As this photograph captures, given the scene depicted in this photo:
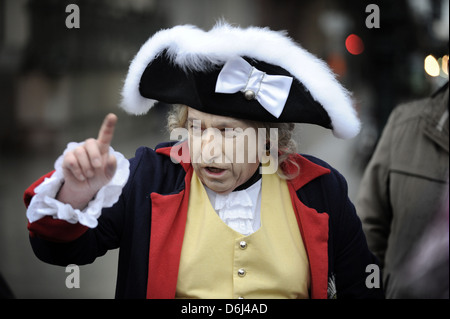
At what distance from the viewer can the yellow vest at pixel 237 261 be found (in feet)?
5.86

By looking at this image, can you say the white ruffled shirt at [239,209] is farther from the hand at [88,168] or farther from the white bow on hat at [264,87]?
the hand at [88,168]

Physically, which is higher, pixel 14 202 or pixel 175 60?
pixel 175 60

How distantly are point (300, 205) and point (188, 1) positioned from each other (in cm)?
1724

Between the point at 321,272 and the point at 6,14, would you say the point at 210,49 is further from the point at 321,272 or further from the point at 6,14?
the point at 6,14

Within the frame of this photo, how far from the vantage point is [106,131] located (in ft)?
4.86

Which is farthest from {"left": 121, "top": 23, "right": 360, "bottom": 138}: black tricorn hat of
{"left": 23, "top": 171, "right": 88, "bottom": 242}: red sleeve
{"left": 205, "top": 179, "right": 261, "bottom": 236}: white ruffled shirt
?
{"left": 23, "top": 171, "right": 88, "bottom": 242}: red sleeve

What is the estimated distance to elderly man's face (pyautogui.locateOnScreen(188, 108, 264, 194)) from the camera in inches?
70.0

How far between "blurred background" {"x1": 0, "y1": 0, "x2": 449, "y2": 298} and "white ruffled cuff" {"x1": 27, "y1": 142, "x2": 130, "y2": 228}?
0.87 metres

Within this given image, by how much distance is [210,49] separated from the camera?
171 cm

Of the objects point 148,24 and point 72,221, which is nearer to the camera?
point 72,221

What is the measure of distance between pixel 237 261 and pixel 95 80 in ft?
43.2

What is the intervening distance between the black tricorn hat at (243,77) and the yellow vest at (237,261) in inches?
14.4

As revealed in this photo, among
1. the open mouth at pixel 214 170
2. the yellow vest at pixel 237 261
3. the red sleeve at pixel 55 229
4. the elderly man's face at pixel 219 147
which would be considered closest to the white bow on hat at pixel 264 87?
the elderly man's face at pixel 219 147

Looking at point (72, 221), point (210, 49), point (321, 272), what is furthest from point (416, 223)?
point (72, 221)
